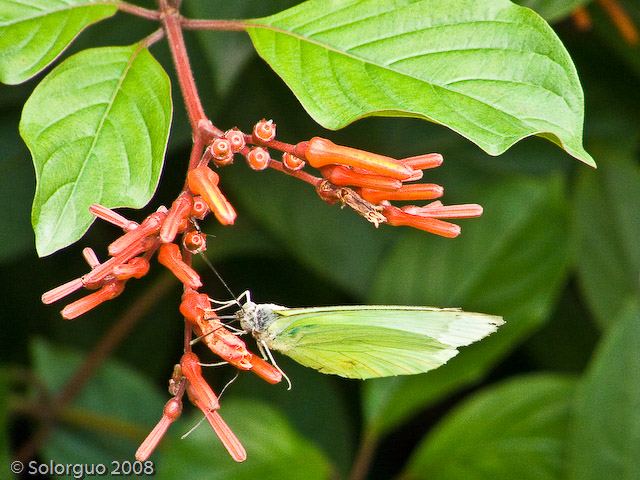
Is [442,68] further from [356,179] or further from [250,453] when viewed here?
[250,453]

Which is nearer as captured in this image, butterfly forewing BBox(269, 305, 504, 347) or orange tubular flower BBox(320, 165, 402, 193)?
orange tubular flower BBox(320, 165, 402, 193)

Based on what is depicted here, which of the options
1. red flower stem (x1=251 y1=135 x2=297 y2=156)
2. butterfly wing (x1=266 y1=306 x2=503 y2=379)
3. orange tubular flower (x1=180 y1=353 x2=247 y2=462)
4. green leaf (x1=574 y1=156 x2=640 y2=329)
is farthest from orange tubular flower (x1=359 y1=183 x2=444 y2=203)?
green leaf (x1=574 y1=156 x2=640 y2=329)

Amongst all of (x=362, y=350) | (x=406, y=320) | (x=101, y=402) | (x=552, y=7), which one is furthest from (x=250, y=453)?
(x=552, y=7)

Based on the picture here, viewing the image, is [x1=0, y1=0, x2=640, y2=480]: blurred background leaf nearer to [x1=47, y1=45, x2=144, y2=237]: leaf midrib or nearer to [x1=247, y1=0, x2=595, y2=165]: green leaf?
[x1=47, y1=45, x2=144, y2=237]: leaf midrib

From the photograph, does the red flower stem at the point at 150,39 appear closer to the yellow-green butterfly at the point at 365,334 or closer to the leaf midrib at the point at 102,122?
the leaf midrib at the point at 102,122

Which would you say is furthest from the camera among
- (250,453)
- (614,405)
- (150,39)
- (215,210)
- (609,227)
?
(609,227)

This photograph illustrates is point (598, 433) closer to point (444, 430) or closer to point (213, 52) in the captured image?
point (444, 430)

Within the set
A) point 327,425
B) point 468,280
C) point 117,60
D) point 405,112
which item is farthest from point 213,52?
point 327,425
